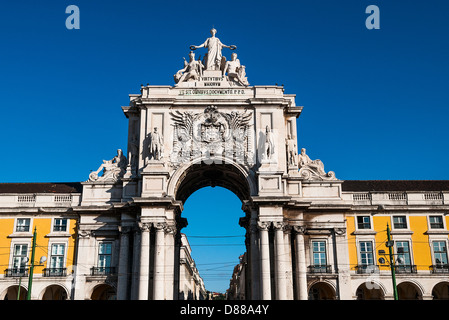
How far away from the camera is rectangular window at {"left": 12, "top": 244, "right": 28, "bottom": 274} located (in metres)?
40.4

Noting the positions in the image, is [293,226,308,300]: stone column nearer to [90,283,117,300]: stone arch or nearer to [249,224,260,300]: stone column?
[249,224,260,300]: stone column

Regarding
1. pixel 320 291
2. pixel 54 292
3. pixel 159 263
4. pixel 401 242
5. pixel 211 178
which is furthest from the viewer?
pixel 211 178

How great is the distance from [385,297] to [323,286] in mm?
5057

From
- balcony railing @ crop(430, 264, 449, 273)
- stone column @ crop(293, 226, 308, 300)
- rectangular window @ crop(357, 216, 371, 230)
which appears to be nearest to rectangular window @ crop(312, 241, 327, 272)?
stone column @ crop(293, 226, 308, 300)

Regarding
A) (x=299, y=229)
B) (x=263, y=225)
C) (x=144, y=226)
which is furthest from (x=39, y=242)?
(x=299, y=229)

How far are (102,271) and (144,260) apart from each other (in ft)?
14.7

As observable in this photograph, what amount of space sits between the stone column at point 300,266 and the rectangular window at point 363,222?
5193 mm

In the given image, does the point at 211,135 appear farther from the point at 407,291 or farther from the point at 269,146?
the point at 407,291

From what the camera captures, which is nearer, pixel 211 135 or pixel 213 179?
pixel 211 135

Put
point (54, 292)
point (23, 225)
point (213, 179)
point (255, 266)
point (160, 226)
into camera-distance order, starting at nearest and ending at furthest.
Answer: point (255, 266) → point (160, 226) → point (23, 225) → point (54, 292) → point (213, 179)

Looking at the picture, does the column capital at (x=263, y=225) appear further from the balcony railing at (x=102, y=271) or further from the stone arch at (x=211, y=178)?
the balcony railing at (x=102, y=271)

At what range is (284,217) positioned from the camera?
39875 millimetres

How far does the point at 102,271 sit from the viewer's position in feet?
133

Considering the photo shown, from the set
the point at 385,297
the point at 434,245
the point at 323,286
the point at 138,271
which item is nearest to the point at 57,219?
the point at 138,271
